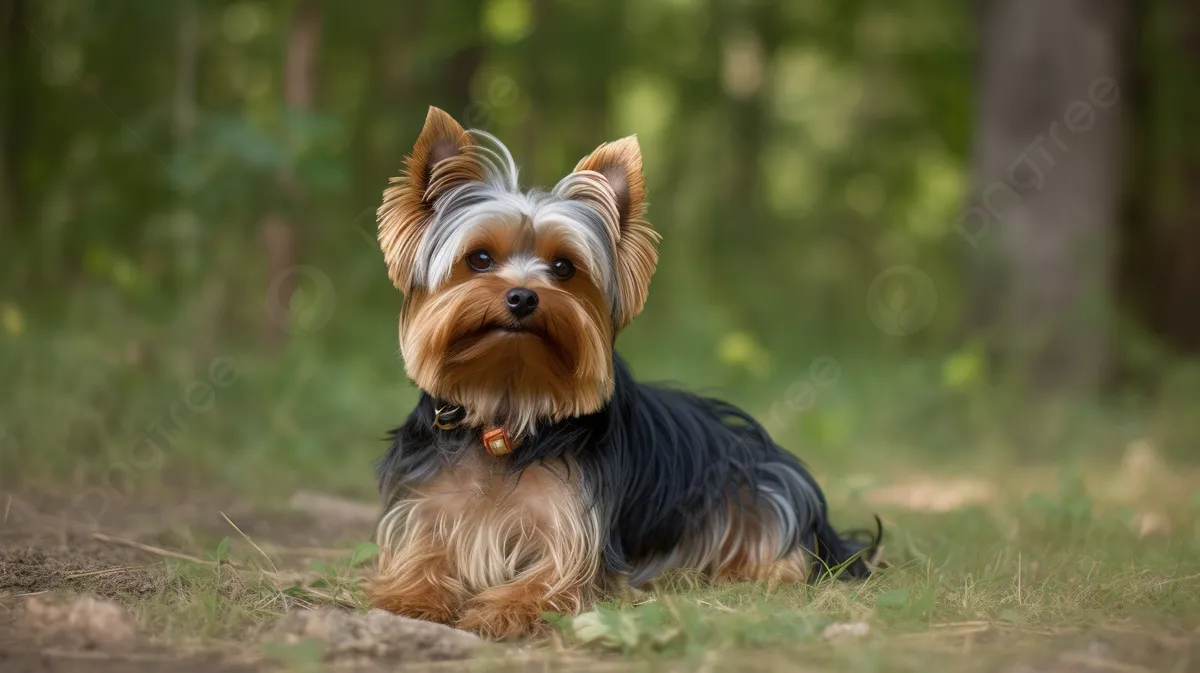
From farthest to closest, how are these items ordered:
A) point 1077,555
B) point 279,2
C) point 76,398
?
point 279,2
point 76,398
point 1077,555

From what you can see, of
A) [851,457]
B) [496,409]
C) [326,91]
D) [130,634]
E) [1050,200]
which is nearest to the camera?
[130,634]

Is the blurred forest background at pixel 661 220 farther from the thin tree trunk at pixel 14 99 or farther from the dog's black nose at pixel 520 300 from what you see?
the dog's black nose at pixel 520 300

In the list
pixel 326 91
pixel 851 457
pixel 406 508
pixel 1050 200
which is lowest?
pixel 851 457

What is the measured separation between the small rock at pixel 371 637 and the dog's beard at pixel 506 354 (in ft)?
2.82

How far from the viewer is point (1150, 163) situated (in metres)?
12.6

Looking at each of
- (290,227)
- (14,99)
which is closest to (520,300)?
(290,227)

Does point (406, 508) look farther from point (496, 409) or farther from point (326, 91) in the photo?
point (326, 91)

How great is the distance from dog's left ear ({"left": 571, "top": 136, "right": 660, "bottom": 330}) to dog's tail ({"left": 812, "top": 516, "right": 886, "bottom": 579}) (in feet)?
4.33

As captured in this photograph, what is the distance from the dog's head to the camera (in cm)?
411

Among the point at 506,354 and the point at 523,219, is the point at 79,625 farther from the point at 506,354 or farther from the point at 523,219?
the point at 523,219

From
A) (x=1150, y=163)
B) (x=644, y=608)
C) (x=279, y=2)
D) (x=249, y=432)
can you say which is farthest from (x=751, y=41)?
(x=644, y=608)

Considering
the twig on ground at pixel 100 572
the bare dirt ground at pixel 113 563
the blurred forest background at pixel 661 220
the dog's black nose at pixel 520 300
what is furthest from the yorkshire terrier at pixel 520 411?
the blurred forest background at pixel 661 220

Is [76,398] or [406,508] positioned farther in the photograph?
[76,398]

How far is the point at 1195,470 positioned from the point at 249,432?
633 cm
